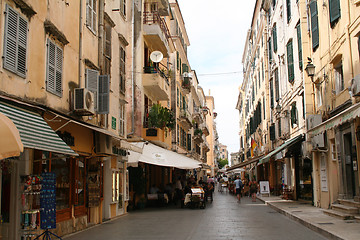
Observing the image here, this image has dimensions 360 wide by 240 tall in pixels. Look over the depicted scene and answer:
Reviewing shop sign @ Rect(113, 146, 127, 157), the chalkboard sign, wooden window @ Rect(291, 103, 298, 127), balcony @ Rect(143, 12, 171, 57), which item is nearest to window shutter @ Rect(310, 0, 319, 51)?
wooden window @ Rect(291, 103, 298, 127)

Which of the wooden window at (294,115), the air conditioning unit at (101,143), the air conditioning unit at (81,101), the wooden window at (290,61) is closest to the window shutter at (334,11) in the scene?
the wooden window at (290,61)

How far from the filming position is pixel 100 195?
51.6 ft

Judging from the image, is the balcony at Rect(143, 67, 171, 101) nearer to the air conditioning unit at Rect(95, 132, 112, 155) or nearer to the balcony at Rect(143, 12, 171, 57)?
the balcony at Rect(143, 12, 171, 57)

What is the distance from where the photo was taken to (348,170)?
51.4ft

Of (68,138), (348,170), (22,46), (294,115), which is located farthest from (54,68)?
(294,115)

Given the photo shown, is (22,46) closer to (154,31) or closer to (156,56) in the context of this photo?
(156,56)

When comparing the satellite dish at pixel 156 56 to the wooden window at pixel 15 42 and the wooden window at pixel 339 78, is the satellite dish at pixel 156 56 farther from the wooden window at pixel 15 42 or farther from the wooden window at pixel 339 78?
the wooden window at pixel 15 42

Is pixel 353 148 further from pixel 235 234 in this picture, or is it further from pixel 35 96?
pixel 35 96

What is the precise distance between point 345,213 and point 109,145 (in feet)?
29.1

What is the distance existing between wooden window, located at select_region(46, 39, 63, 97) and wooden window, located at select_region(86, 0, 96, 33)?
278 centimetres

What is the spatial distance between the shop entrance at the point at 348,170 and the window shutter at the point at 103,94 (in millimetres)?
9095

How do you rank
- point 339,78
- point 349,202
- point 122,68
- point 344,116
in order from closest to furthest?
point 344,116 < point 349,202 < point 339,78 < point 122,68

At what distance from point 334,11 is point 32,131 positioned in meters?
11.9

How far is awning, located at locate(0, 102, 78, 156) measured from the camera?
7.63 m
